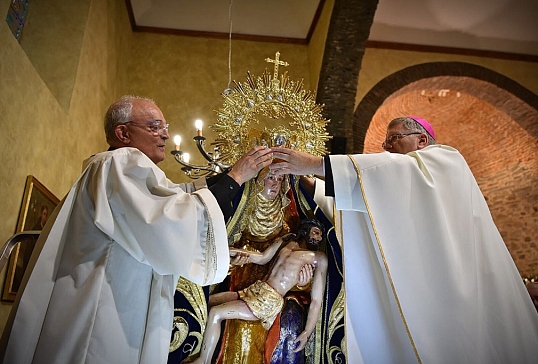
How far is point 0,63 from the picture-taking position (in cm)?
339

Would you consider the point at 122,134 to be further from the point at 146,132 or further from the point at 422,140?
the point at 422,140

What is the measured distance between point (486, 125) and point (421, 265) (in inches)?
331

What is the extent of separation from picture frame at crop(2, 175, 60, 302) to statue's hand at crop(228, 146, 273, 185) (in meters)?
2.22

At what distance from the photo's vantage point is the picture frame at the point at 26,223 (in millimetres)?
3812

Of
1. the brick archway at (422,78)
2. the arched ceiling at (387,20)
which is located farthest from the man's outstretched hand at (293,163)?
the arched ceiling at (387,20)

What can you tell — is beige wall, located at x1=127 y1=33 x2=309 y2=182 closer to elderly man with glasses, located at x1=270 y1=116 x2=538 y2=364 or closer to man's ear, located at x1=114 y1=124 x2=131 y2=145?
man's ear, located at x1=114 y1=124 x2=131 y2=145

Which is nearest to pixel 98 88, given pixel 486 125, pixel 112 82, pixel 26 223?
pixel 112 82

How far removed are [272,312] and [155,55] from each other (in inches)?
236

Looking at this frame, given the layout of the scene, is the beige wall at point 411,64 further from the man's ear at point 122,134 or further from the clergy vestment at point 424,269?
the man's ear at point 122,134

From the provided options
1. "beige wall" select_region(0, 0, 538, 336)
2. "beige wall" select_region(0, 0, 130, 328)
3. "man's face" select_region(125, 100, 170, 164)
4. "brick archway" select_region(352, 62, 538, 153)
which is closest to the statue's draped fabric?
"man's face" select_region(125, 100, 170, 164)

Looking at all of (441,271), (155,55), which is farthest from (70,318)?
(155,55)

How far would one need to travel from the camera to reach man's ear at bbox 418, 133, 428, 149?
119 inches

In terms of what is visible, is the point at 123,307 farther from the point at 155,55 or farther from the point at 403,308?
the point at 155,55

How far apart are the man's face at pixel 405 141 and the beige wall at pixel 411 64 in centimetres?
472
